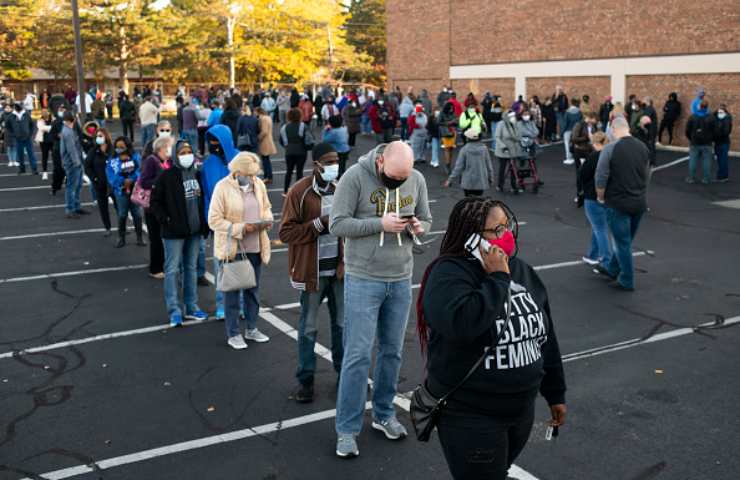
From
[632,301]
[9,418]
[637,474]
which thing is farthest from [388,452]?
[632,301]

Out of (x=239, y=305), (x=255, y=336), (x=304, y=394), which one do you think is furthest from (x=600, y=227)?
(x=304, y=394)

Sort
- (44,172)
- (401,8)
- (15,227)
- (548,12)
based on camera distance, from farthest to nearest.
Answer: (401,8) < (548,12) < (44,172) < (15,227)

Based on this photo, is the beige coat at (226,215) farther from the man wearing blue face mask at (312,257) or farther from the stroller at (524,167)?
the stroller at (524,167)

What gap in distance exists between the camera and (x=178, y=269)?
818 centimetres

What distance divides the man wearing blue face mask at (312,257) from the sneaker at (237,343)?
1403mm

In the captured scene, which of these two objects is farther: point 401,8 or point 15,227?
point 401,8

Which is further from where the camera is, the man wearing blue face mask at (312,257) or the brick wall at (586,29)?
the brick wall at (586,29)

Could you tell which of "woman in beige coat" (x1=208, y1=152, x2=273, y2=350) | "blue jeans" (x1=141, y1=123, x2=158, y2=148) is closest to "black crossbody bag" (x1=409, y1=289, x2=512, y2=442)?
"woman in beige coat" (x1=208, y1=152, x2=273, y2=350)

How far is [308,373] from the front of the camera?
6.12 m

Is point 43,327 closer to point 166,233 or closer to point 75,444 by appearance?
point 166,233

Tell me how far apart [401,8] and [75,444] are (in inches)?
1457

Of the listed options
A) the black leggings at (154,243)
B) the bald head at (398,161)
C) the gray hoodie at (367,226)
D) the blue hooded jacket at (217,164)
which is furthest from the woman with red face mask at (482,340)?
the black leggings at (154,243)

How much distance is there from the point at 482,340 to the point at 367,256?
74.9 inches

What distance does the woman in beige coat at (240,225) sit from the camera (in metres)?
7.24
